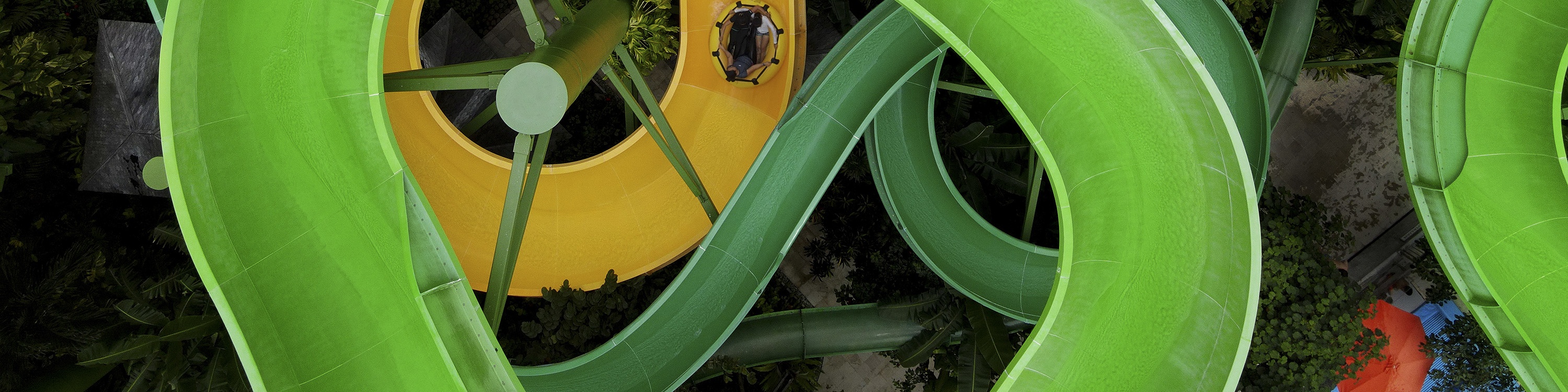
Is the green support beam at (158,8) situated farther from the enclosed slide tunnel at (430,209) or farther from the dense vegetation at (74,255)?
the dense vegetation at (74,255)

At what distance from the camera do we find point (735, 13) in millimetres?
7785

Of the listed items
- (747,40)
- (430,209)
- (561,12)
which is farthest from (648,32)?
(430,209)

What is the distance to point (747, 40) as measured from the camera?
25.2ft

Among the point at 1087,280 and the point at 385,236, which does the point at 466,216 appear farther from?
the point at 1087,280

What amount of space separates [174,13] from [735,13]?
5.33 metres

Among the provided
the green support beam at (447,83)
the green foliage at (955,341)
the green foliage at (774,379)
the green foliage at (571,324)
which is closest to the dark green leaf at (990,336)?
the green foliage at (955,341)

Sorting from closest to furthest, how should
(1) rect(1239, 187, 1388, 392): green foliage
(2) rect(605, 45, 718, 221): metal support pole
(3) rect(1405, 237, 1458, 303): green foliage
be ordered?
(2) rect(605, 45, 718, 221): metal support pole < (1) rect(1239, 187, 1388, 392): green foliage < (3) rect(1405, 237, 1458, 303): green foliage

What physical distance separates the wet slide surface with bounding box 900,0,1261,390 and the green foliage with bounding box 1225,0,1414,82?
4.47 metres

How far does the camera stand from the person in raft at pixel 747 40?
7695 millimetres

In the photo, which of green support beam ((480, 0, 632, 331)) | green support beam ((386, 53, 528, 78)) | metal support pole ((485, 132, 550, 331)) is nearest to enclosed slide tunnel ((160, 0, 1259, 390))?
green support beam ((480, 0, 632, 331))

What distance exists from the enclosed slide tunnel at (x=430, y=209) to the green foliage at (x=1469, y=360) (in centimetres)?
653

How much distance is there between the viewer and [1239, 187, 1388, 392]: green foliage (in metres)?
6.59

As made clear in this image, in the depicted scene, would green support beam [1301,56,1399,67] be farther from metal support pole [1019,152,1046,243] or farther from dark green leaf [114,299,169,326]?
dark green leaf [114,299,169,326]

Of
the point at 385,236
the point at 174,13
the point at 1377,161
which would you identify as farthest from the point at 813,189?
the point at 1377,161
